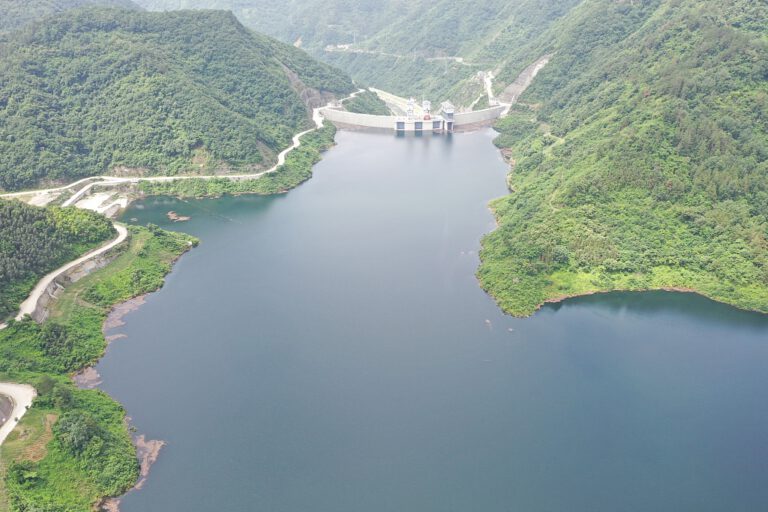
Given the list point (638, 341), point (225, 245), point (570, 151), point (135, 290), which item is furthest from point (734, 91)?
point (135, 290)

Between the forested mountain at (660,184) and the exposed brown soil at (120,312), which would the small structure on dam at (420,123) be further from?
the exposed brown soil at (120,312)

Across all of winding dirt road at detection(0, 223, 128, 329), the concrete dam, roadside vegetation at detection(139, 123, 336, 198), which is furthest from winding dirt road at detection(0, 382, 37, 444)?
the concrete dam

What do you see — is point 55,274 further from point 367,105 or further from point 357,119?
point 367,105

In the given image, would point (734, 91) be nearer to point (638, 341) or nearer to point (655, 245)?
point (655, 245)

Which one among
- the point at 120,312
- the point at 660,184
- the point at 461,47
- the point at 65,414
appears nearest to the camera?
the point at 65,414

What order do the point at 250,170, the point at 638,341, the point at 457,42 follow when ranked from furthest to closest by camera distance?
the point at 457,42, the point at 250,170, the point at 638,341

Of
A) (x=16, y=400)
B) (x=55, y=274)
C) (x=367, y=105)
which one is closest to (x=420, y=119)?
(x=367, y=105)
